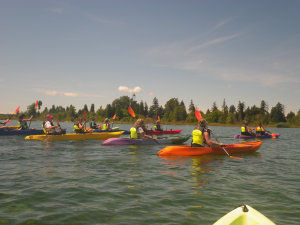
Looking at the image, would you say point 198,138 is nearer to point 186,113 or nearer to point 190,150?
point 190,150

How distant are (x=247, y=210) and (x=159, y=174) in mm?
3759

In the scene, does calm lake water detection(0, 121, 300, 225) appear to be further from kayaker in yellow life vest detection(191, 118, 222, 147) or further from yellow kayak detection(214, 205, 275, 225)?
kayaker in yellow life vest detection(191, 118, 222, 147)

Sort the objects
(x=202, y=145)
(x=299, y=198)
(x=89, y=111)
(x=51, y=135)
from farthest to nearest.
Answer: (x=89, y=111) < (x=51, y=135) < (x=202, y=145) < (x=299, y=198)

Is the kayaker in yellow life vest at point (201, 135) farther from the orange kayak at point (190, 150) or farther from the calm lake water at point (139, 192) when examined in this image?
the calm lake water at point (139, 192)

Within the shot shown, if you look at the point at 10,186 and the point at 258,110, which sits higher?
the point at 258,110

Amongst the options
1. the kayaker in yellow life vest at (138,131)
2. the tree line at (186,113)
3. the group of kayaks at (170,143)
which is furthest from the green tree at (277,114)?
the kayaker in yellow life vest at (138,131)

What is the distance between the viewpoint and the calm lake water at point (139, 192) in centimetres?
369

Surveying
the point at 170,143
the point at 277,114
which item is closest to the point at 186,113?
the point at 277,114

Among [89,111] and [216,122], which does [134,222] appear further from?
[89,111]

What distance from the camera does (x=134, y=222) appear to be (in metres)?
3.47

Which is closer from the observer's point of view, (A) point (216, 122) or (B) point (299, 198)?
(B) point (299, 198)

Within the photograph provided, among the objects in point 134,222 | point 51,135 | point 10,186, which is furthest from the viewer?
point 51,135

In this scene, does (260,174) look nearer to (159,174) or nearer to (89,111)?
(159,174)

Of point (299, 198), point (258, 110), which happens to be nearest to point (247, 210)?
point (299, 198)
